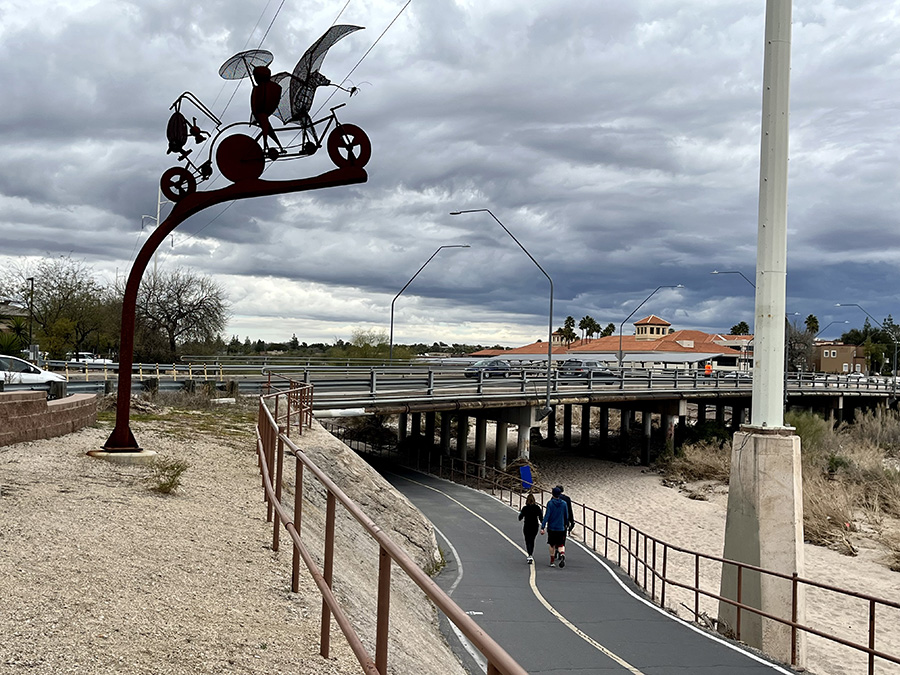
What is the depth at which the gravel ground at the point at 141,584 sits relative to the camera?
4.98 m

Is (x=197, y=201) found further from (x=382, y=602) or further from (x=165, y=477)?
(x=382, y=602)

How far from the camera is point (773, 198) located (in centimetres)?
1522

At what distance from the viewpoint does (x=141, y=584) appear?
6.30m

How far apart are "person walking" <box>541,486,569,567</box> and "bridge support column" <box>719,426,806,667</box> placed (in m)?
3.51

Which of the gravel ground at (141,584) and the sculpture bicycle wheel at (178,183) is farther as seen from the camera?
the sculpture bicycle wheel at (178,183)

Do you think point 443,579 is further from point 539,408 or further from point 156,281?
point 156,281

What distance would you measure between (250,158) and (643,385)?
4045 centimetres

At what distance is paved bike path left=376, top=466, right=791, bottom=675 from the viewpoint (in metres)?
10.7

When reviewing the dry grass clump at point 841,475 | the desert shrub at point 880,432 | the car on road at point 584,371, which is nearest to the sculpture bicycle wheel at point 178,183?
the dry grass clump at point 841,475

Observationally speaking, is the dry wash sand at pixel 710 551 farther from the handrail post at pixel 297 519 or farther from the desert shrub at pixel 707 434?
the handrail post at pixel 297 519

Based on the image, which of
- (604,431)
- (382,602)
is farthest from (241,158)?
(604,431)

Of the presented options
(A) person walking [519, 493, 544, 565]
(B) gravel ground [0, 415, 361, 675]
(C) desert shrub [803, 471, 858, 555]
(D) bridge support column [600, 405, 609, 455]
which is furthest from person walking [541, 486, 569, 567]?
(D) bridge support column [600, 405, 609, 455]

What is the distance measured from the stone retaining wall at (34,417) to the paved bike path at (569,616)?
7456 millimetres

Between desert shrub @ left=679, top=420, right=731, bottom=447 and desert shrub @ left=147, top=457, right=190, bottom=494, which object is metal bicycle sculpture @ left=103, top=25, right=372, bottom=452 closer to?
desert shrub @ left=147, top=457, right=190, bottom=494
